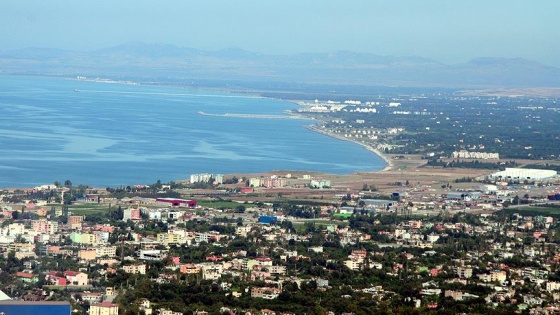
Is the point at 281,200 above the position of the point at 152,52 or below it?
below

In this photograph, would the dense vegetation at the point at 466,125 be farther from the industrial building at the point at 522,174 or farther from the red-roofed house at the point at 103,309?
the red-roofed house at the point at 103,309

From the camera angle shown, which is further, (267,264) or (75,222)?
(75,222)

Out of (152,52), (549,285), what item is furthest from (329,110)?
(152,52)

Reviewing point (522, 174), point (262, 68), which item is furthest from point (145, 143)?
point (262, 68)

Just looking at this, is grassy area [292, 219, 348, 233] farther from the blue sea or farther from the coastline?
the coastline

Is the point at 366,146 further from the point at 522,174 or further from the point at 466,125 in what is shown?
the point at 466,125

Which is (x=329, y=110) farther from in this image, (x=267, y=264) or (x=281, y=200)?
(x=267, y=264)
